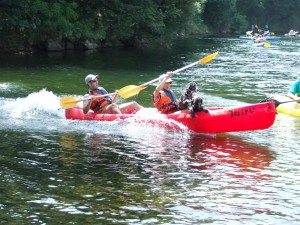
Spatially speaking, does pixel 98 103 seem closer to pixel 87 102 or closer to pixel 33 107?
pixel 87 102

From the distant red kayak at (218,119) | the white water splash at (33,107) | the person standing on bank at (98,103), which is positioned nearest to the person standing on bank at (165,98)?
the distant red kayak at (218,119)

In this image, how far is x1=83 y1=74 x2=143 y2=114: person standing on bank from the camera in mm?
10477

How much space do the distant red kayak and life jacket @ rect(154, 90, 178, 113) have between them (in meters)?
0.15

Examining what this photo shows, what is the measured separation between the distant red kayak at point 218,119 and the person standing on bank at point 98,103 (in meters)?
0.32

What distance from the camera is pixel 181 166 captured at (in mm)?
7645

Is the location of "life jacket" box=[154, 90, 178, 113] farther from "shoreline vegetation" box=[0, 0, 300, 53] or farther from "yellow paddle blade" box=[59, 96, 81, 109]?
"shoreline vegetation" box=[0, 0, 300, 53]

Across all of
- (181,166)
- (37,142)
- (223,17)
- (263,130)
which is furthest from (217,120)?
(223,17)

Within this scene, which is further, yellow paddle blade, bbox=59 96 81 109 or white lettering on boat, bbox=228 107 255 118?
yellow paddle blade, bbox=59 96 81 109

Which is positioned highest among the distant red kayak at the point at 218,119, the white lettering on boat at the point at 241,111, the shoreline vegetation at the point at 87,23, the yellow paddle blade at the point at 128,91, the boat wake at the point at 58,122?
the shoreline vegetation at the point at 87,23

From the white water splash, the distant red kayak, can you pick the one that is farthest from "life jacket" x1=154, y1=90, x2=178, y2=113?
the white water splash

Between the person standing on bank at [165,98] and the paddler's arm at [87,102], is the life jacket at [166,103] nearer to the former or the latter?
the person standing on bank at [165,98]

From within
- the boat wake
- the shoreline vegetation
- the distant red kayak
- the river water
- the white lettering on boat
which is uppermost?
the shoreline vegetation

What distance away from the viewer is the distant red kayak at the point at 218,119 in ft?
30.8

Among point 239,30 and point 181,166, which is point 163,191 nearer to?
point 181,166
